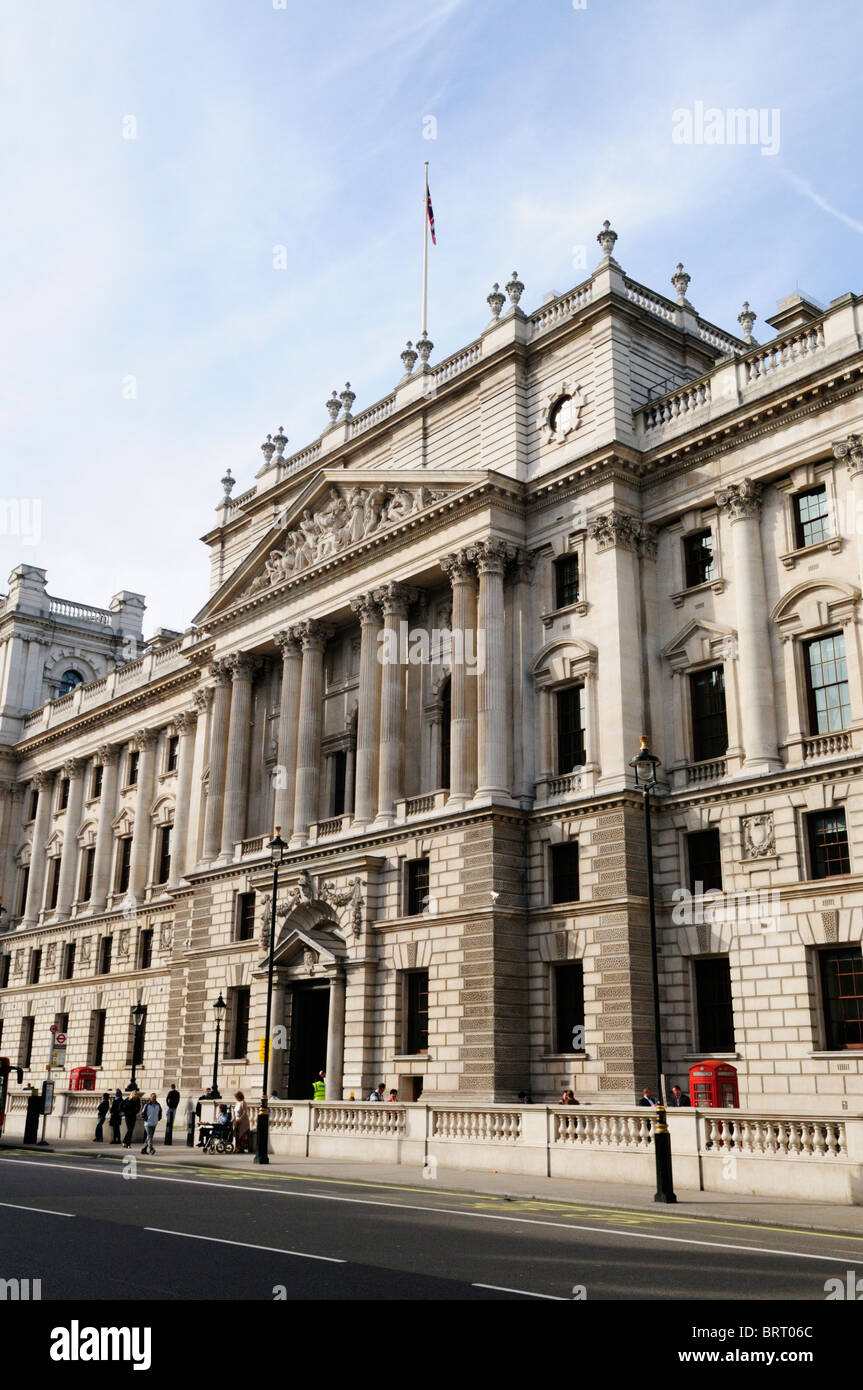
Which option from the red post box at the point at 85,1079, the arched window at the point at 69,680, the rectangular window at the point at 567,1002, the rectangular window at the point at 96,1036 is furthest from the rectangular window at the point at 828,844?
the arched window at the point at 69,680

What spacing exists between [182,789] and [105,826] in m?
9.45

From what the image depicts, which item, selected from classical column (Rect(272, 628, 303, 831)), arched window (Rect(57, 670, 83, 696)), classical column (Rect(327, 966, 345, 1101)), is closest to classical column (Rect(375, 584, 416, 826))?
classical column (Rect(272, 628, 303, 831))

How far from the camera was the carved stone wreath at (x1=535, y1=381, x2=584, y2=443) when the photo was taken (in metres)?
39.1

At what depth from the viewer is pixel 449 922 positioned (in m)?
36.8

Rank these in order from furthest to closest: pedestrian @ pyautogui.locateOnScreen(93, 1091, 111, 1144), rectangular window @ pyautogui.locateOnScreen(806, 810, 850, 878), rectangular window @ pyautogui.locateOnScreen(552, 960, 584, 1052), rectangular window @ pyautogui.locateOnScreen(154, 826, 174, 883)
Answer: rectangular window @ pyautogui.locateOnScreen(154, 826, 174, 883)
pedestrian @ pyautogui.locateOnScreen(93, 1091, 111, 1144)
rectangular window @ pyautogui.locateOnScreen(552, 960, 584, 1052)
rectangular window @ pyautogui.locateOnScreen(806, 810, 850, 878)

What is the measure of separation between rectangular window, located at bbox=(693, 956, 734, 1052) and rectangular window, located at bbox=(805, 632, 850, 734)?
22.2 ft

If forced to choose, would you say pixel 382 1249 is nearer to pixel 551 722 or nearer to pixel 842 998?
pixel 842 998

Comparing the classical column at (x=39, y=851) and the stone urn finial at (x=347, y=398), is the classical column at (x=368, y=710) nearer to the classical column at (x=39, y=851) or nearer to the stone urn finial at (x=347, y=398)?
the stone urn finial at (x=347, y=398)

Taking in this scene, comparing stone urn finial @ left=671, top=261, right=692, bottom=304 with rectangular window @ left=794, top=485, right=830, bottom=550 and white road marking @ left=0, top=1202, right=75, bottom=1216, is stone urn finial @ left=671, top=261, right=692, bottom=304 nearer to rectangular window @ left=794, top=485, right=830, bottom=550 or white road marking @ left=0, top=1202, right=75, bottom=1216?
rectangular window @ left=794, top=485, right=830, bottom=550

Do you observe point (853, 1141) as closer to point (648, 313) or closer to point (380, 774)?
point (380, 774)

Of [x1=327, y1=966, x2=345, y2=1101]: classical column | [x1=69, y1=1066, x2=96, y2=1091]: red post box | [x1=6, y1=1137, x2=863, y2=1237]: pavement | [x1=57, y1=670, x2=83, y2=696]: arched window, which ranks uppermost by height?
[x1=57, y1=670, x2=83, y2=696]: arched window

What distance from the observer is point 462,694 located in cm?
3891

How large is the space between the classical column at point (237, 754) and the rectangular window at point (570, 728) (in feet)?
51.5

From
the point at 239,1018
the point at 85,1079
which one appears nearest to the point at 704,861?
the point at 239,1018
